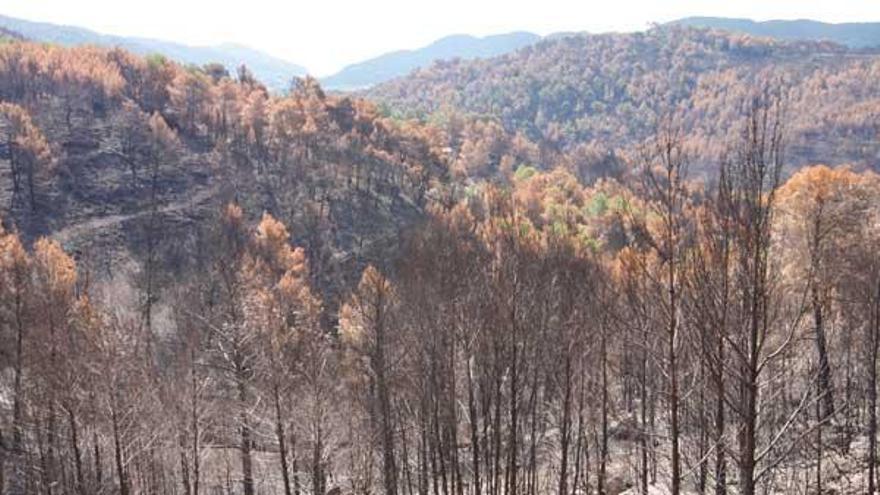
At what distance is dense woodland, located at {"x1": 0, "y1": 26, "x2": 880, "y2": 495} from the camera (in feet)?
31.0

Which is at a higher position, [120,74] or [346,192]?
[120,74]

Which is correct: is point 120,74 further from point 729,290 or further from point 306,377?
point 729,290

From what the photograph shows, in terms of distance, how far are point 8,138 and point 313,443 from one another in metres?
75.6

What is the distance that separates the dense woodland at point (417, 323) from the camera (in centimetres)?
945

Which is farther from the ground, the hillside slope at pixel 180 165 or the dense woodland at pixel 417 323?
the hillside slope at pixel 180 165

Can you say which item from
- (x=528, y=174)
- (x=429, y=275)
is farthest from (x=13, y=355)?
(x=528, y=174)

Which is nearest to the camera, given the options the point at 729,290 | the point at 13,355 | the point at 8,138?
the point at 729,290

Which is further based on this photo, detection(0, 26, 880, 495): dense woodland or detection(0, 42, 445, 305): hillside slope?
detection(0, 42, 445, 305): hillside slope

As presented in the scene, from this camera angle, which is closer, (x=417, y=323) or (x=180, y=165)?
(x=417, y=323)

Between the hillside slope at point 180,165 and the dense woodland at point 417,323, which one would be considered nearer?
the dense woodland at point 417,323

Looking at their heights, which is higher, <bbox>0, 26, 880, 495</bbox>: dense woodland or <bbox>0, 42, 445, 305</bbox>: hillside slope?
<bbox>0, 42, 445, 305</bbox>: hillside slope

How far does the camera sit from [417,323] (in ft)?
69.4

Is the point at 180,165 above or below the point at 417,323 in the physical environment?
above

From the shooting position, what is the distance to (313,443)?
66.4 feet
